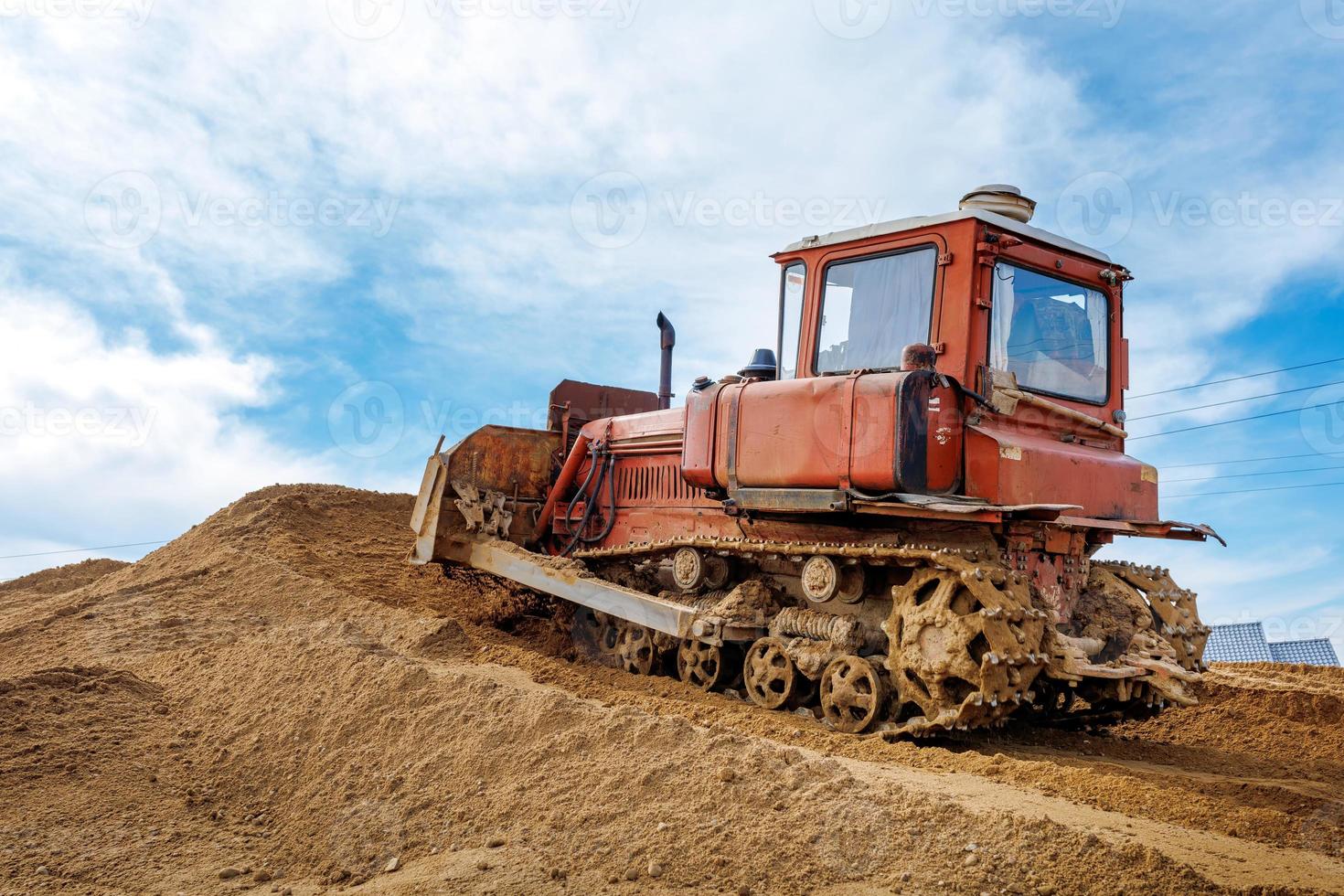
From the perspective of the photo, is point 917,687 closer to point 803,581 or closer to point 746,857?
point 803,581

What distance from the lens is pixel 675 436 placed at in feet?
31.9

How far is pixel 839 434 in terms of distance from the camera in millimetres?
7211

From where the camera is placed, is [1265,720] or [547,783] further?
[1265,720]

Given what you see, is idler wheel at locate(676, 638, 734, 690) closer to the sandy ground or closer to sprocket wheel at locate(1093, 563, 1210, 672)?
the sandy ground

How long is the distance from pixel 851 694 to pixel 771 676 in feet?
2.53

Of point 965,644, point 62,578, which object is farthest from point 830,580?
point 62,578

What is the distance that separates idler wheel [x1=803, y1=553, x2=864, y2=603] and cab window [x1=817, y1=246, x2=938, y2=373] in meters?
1.40

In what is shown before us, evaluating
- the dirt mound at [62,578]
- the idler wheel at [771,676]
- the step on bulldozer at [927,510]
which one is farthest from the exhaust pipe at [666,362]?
the dirt mound at [62,578]

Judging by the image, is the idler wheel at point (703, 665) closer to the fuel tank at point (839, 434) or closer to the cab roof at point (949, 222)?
the fuel tank at point (839, 434)

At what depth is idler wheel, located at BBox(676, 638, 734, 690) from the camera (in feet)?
27.0

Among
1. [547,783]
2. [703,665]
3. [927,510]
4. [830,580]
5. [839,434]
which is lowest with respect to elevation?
[547,783]

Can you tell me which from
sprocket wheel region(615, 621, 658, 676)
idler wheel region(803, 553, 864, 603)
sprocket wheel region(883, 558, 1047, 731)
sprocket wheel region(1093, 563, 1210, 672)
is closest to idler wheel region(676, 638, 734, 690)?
sprocket wheel region(615, 621, 658, 676)

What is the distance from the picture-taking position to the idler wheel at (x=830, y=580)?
7264 millimetres

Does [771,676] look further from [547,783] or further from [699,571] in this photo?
[547,783]
